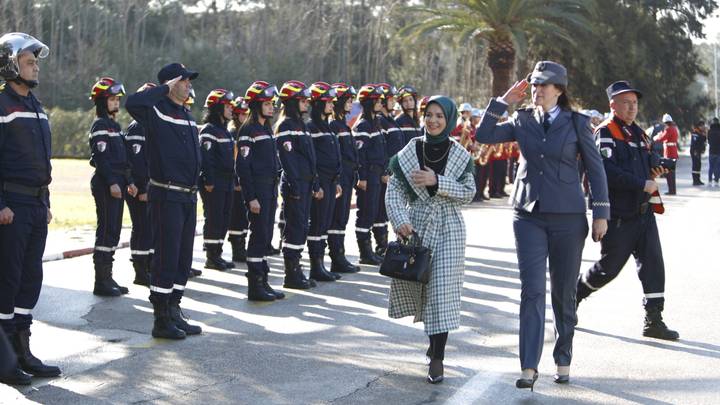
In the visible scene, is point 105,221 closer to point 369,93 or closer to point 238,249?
point 238,249

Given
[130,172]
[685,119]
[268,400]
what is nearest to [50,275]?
[130,172]

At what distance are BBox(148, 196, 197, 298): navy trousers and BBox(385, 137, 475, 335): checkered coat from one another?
Result: 2.10 m

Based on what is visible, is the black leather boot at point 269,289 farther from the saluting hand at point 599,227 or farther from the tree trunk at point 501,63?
the tree trunk at point 501,63

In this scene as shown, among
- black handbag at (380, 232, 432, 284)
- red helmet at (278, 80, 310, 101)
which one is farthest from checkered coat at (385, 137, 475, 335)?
red helmet at (278, 80, 310, 101)

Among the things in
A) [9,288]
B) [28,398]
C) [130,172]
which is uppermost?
[130,172]

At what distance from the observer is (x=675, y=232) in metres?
17.8

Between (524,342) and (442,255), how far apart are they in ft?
2.57

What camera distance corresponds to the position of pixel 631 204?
29.2 ft

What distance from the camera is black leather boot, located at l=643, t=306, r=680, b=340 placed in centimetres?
895

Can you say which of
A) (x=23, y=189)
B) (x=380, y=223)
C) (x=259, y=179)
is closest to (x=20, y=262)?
(x=23, y=189)

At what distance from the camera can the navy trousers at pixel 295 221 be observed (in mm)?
11398

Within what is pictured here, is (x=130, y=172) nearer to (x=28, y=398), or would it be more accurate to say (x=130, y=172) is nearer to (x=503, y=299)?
(x=503, y=299)

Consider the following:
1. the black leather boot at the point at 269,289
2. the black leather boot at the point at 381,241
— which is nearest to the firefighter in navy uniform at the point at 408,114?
the black leather boot at the point at 381,241

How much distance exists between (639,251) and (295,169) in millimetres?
3791
